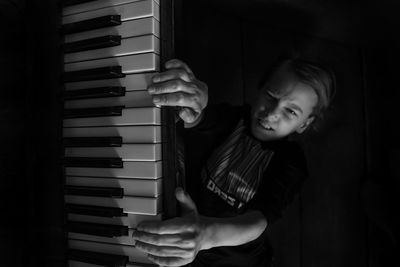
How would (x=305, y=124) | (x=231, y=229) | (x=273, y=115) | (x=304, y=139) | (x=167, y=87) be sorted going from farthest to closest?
(x=304, y=139)
(x=305, y=124)
(x=273, y=115)
(x=231, y=229)
(x=167, y=87)

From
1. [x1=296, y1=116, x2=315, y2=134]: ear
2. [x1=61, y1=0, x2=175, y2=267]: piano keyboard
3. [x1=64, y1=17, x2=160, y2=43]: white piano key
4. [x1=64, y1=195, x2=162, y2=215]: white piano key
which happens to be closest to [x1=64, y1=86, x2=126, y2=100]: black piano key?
[x1=61, y1=0, x2=175, y2=267]: piano keyboard

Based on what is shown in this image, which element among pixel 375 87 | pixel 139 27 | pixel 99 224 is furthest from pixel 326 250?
pixel 139 27

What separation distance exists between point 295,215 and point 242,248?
256 millimetres

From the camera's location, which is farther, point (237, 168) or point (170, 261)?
point (237, 168)

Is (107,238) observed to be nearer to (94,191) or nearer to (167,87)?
(94,191)

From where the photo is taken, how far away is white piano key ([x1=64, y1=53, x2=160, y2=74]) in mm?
644

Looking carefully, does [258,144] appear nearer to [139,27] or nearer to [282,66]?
[282,66]

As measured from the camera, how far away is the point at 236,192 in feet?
3.12

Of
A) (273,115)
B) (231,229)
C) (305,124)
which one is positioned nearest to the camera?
(231,229)

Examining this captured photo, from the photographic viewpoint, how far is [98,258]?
71cm

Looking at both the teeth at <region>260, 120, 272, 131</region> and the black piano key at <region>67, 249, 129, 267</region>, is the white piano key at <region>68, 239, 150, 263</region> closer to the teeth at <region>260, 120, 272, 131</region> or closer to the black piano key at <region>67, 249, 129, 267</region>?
the black piano key at <region>67, 249, 129, 267</region>

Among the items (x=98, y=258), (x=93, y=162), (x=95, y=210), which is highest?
(x=93, y=162)

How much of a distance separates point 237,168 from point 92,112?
0.49m

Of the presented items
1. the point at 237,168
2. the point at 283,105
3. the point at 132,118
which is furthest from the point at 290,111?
the point at 132,118
